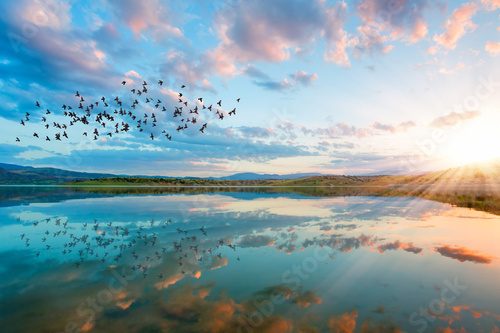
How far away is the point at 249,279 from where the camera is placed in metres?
15.6

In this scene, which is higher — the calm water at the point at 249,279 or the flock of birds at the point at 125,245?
the flock of birds at the point at 125,245

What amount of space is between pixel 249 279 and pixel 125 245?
449 inches

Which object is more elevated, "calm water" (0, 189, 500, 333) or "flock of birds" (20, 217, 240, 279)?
"flock of birds" (20, 217, 240, 279)

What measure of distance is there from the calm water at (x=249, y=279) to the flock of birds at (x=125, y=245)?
0.08m

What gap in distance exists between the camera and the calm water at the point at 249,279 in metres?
11.0

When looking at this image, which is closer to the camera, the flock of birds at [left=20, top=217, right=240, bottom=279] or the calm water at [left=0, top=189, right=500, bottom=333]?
the calm water at [left=0, top=189, right=500, bottom=333]

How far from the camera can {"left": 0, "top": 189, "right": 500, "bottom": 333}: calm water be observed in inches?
435

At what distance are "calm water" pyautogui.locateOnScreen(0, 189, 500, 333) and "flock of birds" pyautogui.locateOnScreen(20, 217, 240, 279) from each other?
0.25ft

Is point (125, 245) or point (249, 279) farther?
point (125, 245)

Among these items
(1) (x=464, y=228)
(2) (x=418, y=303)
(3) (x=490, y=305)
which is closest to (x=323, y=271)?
(2) (x=418, y=303)

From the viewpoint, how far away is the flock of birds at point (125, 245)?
19.1 metres

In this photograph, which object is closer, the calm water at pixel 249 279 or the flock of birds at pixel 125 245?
the calm water at pixel 249 279

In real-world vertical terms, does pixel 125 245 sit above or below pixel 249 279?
above

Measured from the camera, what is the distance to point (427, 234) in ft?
88.8
